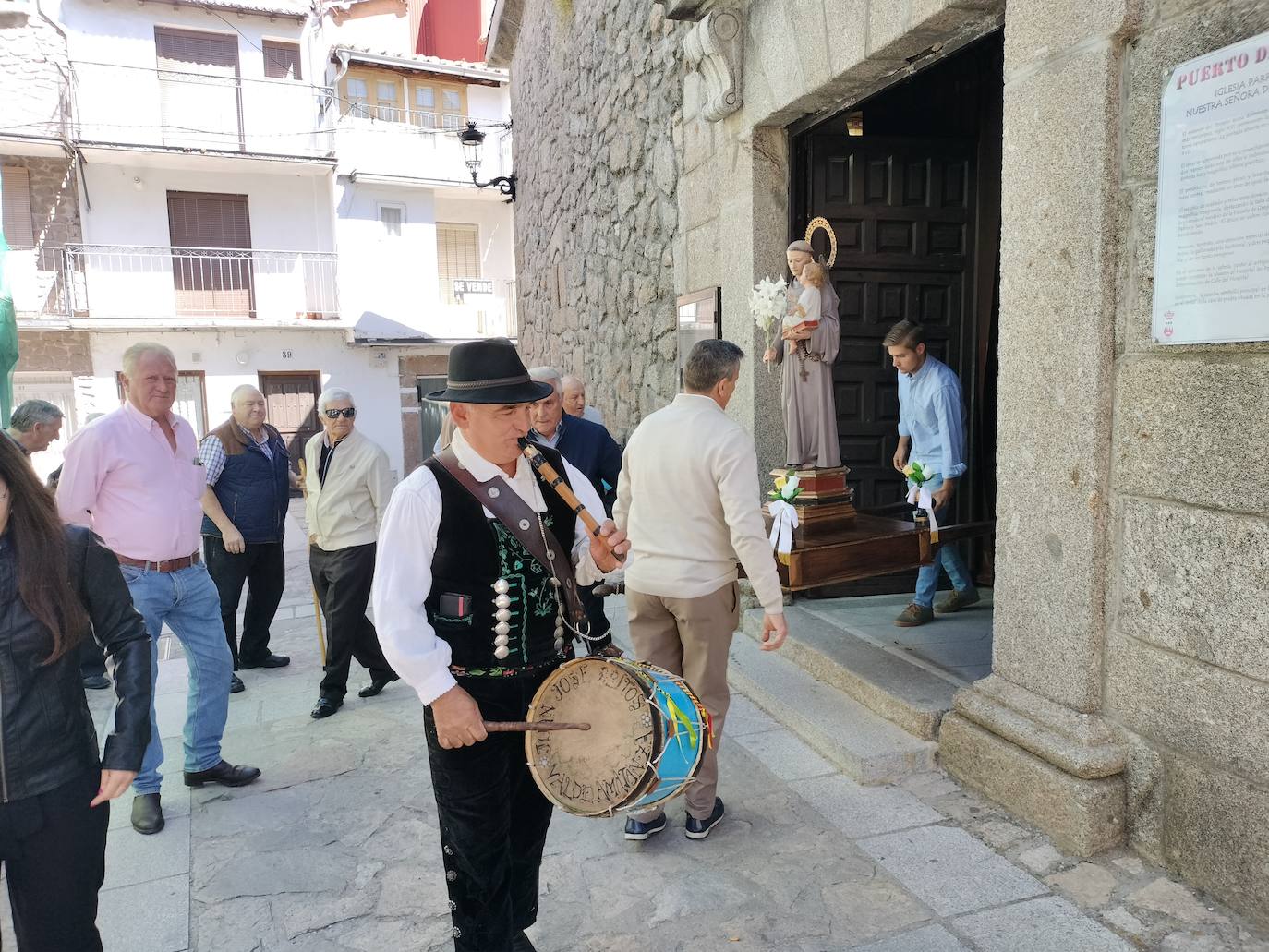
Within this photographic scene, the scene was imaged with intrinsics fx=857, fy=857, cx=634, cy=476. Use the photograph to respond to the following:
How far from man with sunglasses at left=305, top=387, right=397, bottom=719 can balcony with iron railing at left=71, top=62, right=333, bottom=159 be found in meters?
16.4

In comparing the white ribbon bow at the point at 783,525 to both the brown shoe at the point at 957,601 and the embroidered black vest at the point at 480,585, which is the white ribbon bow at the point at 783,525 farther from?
the embroidered black vest at the point at 480,585

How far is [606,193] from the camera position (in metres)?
7.77

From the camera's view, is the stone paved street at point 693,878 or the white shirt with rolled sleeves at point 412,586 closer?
the white shirt with rolled sleeves at point 412,586

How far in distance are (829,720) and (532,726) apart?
2108 millimetres

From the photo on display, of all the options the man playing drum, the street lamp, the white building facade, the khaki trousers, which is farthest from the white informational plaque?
the white building facade

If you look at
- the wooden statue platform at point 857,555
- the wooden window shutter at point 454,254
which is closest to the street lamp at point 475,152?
the wooden statue platform at point 857,555

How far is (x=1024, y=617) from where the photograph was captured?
3.04m

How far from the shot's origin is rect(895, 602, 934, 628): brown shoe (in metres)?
4.84

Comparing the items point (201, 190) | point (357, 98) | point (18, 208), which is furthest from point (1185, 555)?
point (18, 208)

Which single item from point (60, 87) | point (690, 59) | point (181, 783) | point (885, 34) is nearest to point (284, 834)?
point (181, 783)

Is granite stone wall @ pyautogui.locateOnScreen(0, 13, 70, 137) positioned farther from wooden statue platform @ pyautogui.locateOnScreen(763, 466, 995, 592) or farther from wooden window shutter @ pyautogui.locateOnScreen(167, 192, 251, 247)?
wooden statue platform @ pyautogui.locateOnScreen(763, 466, 995, 592)

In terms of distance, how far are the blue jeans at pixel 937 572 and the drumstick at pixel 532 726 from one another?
2.89 metres

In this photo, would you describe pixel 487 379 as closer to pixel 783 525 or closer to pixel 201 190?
pixel 783 525

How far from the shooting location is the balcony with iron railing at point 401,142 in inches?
741
